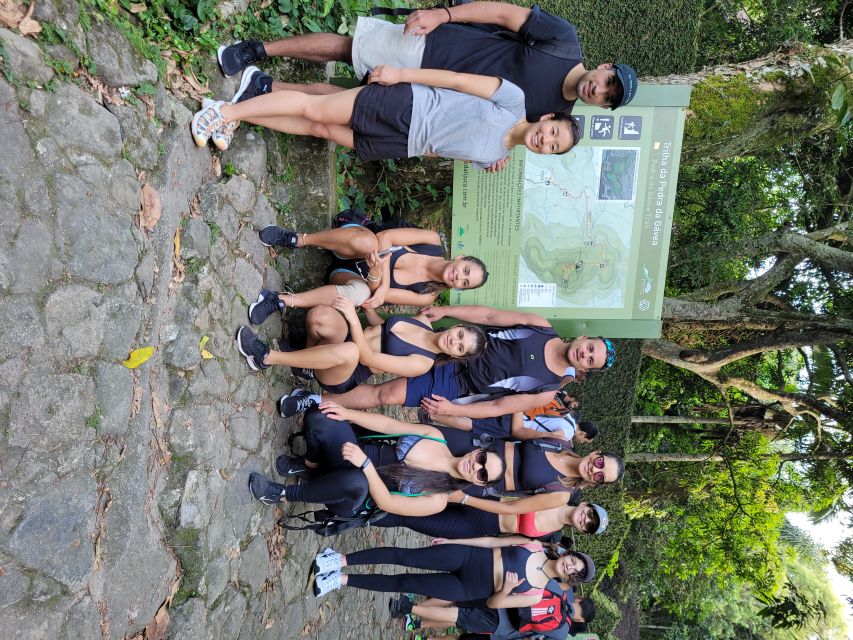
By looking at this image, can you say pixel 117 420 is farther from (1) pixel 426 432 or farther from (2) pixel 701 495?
(2) pixel 701 495

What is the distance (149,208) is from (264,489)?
2026mm

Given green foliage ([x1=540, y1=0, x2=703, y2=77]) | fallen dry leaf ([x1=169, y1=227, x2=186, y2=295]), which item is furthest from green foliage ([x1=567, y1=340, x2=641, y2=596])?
fallen dry leaf ([x1=169, y1=227, x2=186, y2=295])

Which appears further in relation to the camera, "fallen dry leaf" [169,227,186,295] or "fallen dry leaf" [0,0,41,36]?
"fallen dry leaf" [169,227,186,295]

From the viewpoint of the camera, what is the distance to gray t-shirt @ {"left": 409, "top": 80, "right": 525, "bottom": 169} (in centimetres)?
371

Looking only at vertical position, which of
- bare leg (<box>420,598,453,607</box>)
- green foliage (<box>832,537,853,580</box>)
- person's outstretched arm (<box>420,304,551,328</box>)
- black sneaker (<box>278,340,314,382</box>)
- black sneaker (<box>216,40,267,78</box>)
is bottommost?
green foliage (<box>832,537,853,580</box>)

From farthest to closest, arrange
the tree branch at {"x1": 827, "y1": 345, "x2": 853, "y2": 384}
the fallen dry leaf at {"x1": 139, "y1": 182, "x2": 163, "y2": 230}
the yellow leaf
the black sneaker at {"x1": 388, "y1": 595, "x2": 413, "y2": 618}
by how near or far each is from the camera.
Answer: the tree branch at {"x1": 827, "y1": 345, "x2": 853, "y2": 384} → the black sneaker at {"x1": 388, "y1": 595, "x2": 413, "y2": 618} → the fallen dry leaf at {"x1": 139, "y1": 182, "x2": 163, "y2": 230} → the yellow leaf

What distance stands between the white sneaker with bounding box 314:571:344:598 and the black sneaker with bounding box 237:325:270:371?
77.6 inches

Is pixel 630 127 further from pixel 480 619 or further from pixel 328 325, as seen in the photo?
pixel 480 619

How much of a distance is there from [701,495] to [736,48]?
7214mm

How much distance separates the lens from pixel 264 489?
3.94 metres

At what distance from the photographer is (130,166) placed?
2799 mm

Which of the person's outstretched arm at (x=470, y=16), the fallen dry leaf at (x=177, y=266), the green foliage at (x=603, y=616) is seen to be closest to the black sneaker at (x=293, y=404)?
the fallen dry leaf at (x=177, y=266)

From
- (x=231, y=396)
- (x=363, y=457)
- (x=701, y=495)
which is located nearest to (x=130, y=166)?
(x=231, y=396)

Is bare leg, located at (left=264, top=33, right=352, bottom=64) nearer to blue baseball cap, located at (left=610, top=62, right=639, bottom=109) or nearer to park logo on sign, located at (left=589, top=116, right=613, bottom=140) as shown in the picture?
blue baseball cap, located at (left=610, top=62, right=639, bottom=109)
